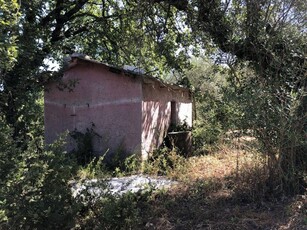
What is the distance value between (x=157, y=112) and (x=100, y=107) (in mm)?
1964

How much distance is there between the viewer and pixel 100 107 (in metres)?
10.9

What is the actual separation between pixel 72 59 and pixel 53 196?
7441mm

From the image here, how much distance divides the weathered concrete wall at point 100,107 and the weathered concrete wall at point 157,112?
0.39m

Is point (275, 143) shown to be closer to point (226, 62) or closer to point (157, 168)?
point (226, 62)

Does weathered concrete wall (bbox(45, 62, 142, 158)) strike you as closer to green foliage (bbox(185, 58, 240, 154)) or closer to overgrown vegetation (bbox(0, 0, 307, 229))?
overgrown vegetation (bbox(0, 0, 307, 229))

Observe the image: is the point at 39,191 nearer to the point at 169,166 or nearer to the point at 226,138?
the point at 226,138

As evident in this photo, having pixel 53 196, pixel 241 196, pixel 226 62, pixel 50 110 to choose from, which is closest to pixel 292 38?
pixel 226 62

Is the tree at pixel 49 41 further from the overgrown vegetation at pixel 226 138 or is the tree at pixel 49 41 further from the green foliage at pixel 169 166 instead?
the green foliage at pixel 169 166

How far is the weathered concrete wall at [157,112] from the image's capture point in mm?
10617

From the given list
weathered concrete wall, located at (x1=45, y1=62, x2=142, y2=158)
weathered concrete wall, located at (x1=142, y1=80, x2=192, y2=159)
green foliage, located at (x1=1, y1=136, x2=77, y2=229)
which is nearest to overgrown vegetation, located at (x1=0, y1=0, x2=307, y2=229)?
green foliage, located at (x1=1, y1=136, x2=77, y2=229)

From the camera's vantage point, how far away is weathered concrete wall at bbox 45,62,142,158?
10.4m

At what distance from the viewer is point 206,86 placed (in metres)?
13.3

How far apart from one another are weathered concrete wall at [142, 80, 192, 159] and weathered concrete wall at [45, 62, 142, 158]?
1.28 ft

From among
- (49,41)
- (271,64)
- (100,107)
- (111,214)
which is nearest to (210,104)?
(271,64)
